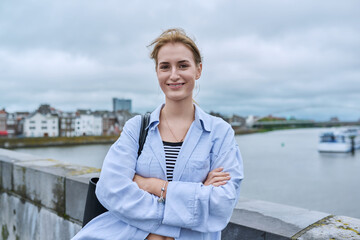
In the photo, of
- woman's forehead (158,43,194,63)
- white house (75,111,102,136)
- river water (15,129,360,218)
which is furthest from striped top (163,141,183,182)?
white house (75,111,102,136)

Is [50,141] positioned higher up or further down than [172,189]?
further down

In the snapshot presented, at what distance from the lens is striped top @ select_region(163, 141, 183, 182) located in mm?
→ 1257

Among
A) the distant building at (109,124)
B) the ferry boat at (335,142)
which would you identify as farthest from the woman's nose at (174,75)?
the ferry boat at (335,142)

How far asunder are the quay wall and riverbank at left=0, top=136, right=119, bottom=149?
3703cm

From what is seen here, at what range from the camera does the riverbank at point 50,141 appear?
40.0m

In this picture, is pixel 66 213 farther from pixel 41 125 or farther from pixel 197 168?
pixel 41 125

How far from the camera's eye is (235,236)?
1630 mm

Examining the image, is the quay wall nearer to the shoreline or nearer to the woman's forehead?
the woman's forehead

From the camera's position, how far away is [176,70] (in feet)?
4.22

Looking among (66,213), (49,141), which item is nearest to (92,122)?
(49,141)

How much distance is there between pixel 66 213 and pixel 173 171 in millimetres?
1619

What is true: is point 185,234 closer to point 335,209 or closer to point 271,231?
point 271,231

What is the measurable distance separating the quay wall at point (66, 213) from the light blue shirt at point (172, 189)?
404 mm

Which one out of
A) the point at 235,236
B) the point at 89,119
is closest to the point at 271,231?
the point at 235,236
